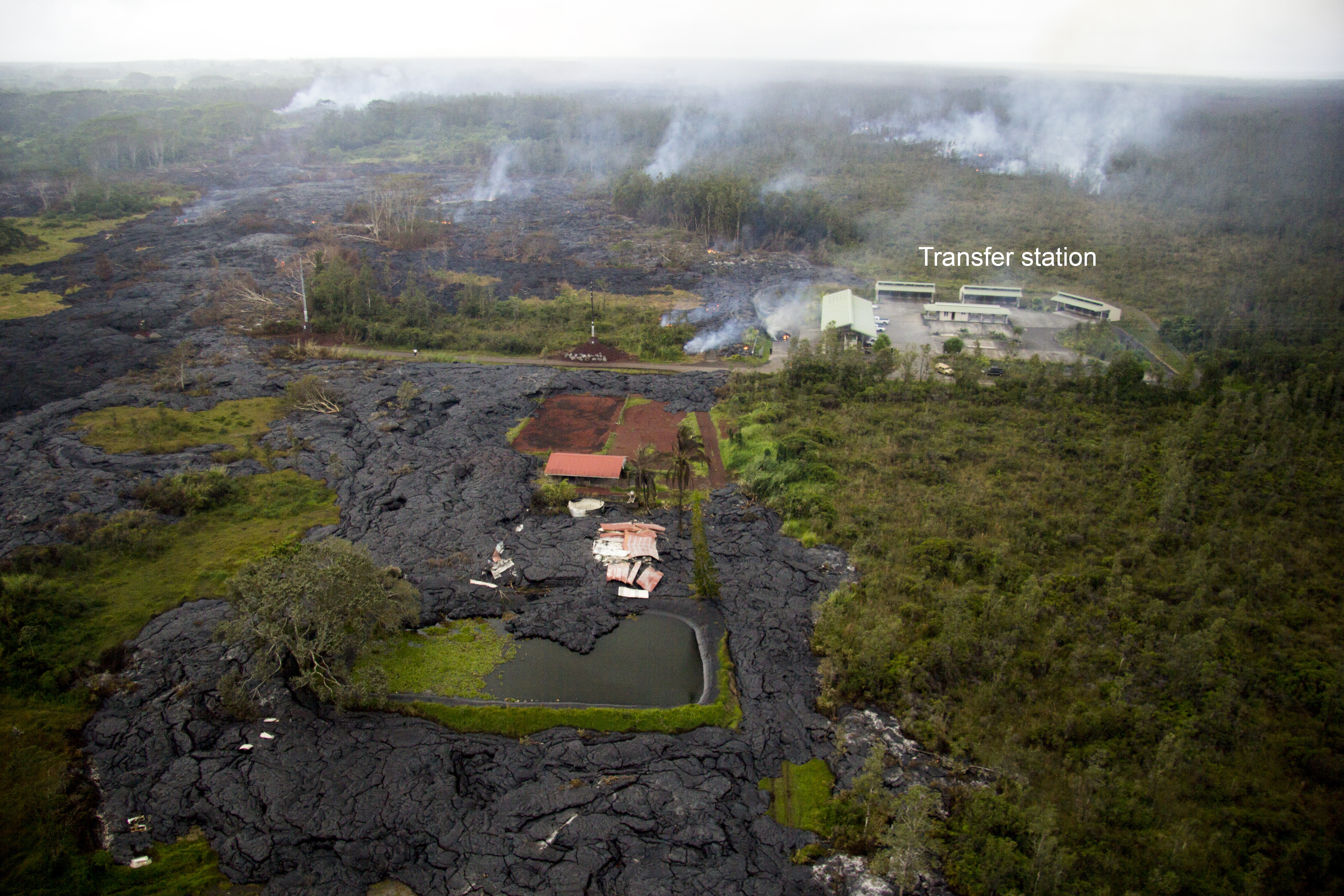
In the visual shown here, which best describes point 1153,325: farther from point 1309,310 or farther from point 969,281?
→ point 969,281

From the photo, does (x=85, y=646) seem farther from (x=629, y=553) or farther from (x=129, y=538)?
(x=629, y=553)

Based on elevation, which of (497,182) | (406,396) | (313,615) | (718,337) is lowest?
(313,615)

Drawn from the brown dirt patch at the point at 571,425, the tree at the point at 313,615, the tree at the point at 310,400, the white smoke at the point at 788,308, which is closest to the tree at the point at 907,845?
the tree at the point at 313,615

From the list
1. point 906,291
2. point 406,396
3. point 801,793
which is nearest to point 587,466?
point 406,396

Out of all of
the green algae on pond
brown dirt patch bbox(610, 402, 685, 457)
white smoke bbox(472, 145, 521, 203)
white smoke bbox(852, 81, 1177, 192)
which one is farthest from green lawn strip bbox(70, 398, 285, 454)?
white smoke bbox(852, 81, 1177, 192)

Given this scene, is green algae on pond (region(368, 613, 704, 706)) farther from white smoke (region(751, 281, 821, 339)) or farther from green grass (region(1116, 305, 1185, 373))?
green grass (region(1116, 305, 1185, 373))

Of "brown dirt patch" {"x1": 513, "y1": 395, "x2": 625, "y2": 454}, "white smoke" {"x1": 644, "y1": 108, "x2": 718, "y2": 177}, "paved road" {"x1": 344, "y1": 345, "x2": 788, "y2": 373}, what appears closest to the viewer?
"brown dirt patch" {"x1": 513, "y1": 395, "x2": 625, "y2": 454}
